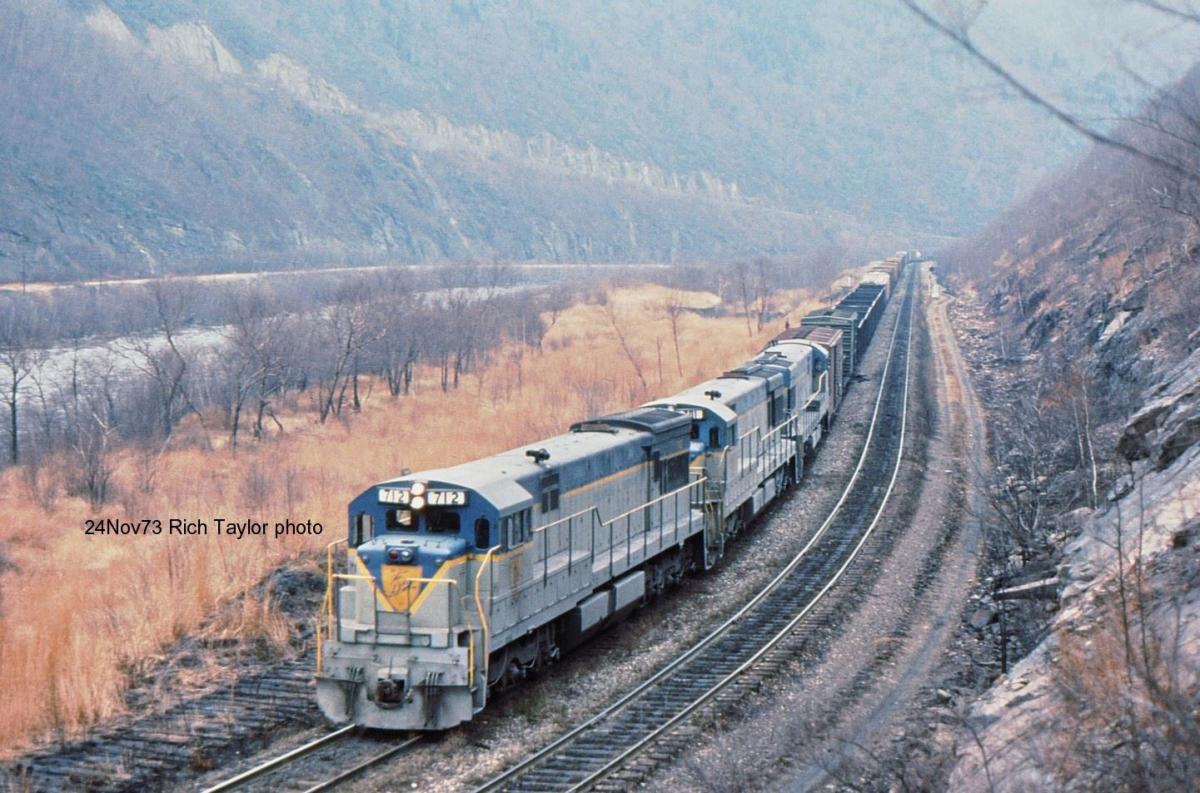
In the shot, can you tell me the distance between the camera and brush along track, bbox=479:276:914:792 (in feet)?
42.4

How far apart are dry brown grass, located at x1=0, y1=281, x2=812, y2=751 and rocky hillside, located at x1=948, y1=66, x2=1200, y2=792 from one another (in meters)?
10.9

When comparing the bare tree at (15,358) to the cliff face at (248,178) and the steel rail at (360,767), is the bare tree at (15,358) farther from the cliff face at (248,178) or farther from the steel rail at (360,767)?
the steel rail at (360,767)

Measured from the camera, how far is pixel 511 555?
1439 centimetres

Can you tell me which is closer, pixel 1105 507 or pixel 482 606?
pixel 482 606

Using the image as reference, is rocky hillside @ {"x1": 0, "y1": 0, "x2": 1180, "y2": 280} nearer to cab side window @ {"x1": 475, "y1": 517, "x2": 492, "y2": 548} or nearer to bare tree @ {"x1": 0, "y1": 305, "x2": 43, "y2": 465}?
bare tree @ {"x1": 0, "y1": 305, "x2": 43, "y2": 465}

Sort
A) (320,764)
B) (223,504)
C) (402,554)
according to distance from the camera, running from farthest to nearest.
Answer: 1. (223,504)
2. (402,554)
3. (320,764)

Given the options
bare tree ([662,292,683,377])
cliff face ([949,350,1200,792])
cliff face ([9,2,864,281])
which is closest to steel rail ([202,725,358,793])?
cliff face ([949,350,1200,792])

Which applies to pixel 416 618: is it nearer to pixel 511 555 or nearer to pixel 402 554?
pixel 402 554

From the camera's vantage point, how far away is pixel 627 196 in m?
171

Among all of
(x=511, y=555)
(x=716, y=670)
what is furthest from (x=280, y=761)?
(x=716, y=670)

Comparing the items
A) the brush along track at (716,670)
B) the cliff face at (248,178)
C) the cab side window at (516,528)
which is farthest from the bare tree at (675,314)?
the cab side window at (516,528)

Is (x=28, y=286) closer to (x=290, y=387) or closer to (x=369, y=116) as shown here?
(x=290, y=387)

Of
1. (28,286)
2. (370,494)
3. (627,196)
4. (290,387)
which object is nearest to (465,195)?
(627,196)

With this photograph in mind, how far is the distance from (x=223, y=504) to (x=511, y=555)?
678 inches
